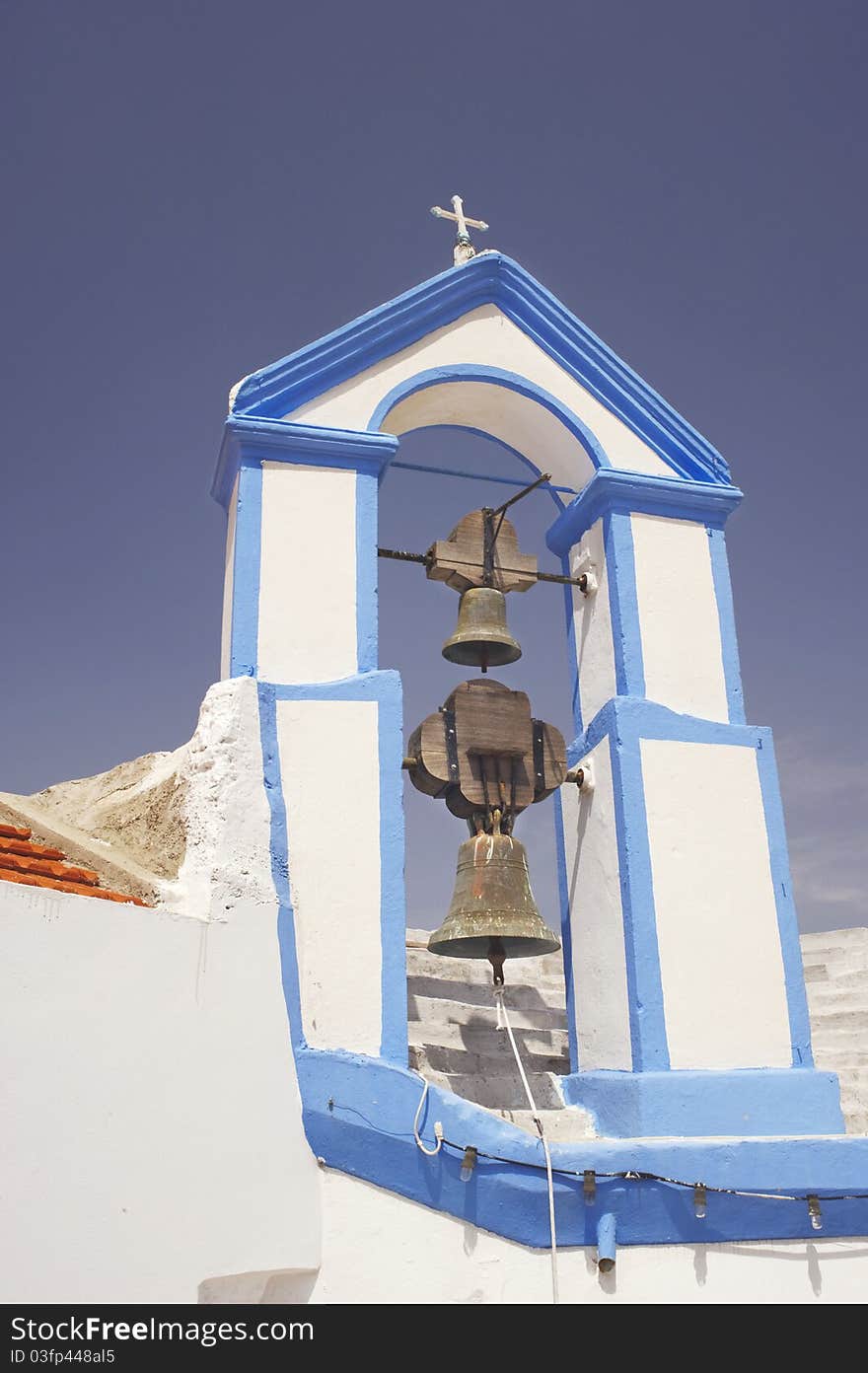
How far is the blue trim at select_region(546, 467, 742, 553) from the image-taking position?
17.3ft

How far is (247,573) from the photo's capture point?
15.1ft

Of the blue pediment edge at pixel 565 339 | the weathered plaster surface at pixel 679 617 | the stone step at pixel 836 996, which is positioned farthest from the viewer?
the stone step at pixel 836 996

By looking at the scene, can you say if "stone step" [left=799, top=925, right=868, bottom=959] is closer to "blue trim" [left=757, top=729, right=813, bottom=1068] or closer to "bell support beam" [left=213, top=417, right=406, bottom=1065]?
"blue trim" [left=757, top=729, right=813, bottom=1068]

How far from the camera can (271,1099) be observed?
141 inches

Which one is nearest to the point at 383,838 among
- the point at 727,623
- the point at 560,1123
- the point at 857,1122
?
the point at 560,1123

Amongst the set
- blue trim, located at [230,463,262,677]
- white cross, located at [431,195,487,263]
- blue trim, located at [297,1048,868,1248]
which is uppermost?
white cross, located at [431,195,487,263]

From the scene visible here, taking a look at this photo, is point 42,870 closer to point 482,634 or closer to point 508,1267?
point 508,1267

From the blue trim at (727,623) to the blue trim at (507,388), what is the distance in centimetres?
62

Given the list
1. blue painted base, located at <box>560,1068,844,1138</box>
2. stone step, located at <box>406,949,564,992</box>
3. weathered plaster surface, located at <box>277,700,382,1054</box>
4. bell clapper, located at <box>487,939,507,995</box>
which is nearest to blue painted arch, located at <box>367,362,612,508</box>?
weathered plaster surface, located at <box>277,700,382,1054</box>

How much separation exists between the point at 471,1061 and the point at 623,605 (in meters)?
1.99

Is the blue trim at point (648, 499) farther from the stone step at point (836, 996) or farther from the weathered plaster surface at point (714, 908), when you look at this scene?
the stone step at point (836, 996)

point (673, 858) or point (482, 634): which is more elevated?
point (482, 634)

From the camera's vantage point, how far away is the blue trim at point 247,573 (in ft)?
14.6

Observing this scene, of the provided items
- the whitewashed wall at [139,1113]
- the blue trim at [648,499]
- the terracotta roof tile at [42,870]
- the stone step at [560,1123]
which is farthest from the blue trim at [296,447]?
the stone step at [560,1123]
